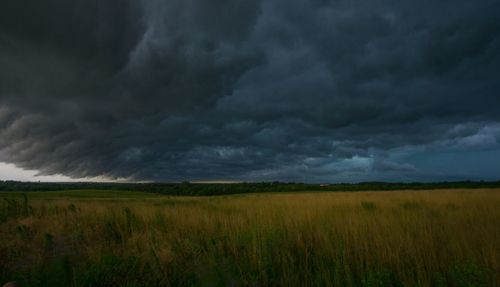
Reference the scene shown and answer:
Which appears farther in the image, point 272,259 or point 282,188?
point 282,188

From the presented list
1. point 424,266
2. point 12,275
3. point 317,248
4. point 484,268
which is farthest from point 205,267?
point 484,268

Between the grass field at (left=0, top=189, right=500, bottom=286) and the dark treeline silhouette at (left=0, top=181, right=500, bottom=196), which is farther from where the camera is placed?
the dark treeline silhouette at (left=0, top=181, right=500, bottom=196)

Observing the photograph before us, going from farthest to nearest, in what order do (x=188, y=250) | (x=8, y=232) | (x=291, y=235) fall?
(x=8, y=232)
(x=291, y=235)
(x=188, y=250)

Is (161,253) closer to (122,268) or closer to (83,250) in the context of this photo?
(122,268)

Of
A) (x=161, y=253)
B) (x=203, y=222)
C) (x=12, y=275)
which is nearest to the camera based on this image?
(x=12, y=275)

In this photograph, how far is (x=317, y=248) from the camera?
→ 4.76 meters

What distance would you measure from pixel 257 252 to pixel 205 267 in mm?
1008

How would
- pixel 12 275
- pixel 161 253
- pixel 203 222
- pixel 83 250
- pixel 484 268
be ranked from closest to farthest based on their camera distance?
pixel 484 268 < pixel 12 275 < pixel 161 253 < pixel 83 250 < pixel 203 222

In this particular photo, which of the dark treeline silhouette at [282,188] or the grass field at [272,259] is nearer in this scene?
the grass field at [272,259]

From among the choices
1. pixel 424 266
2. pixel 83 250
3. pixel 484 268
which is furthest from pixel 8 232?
pixel 484 268

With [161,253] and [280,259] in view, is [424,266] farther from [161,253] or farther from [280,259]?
[161,253]

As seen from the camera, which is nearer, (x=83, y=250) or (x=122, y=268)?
(x=122, y=268)

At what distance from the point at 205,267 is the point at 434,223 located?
5.60 meters

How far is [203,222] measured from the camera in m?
7.22
